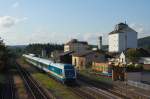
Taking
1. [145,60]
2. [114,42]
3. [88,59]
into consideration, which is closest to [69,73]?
[145,60]

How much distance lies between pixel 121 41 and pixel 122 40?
0.48 m

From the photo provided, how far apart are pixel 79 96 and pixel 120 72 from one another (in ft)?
53.0

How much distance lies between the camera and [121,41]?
3787 inches

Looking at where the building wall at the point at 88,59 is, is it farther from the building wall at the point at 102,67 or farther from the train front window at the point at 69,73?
the train front window at the point at 69,73

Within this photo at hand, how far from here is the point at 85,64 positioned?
230 ft

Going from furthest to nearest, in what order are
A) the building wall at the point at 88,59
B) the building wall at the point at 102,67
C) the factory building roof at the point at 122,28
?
the factory building roof at the point at 122,28 < the building wall at the point at 88,59 < the building wall at the point at 102,67

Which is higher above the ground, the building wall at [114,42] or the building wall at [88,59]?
the building wall at [114,42]

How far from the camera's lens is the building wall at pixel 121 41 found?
95562mm

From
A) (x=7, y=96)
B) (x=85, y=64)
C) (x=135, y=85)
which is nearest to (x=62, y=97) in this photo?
(x=7, y=96)

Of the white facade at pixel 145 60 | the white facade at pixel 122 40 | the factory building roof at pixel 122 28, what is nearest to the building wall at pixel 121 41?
the white facade at pixel 122 40

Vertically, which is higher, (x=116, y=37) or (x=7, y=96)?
(x=116, y=37)

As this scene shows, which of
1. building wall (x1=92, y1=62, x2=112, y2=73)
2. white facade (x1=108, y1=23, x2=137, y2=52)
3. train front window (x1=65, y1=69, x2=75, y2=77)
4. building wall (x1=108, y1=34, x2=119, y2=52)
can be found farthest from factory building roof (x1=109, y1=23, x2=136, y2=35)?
train front window (x1=65, y1=69, x2=75, y2=77)

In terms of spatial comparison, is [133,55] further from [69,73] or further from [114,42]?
[114,42]

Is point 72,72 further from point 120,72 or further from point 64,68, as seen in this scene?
point 120,72
